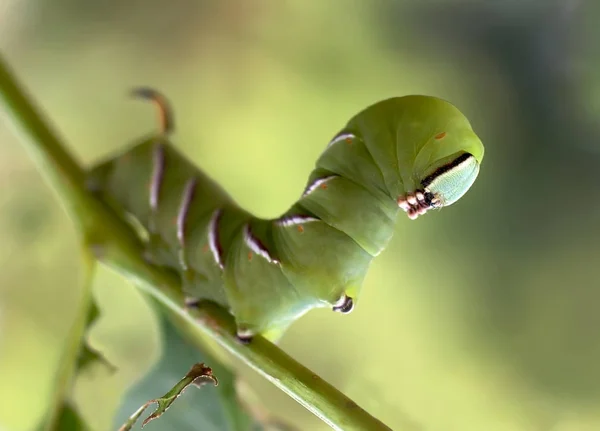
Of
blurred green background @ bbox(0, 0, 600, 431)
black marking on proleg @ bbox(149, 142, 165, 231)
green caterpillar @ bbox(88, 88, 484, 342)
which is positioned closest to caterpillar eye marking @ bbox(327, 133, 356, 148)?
green caterpillar @ bbox(88, 88, 484, 342)

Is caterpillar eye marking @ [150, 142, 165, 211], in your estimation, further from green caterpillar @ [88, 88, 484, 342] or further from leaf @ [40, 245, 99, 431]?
leaf @ [40, 245, 99, 431]

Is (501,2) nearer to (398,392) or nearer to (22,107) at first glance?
(398,392)

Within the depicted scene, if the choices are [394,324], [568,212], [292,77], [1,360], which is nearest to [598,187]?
[568,212]

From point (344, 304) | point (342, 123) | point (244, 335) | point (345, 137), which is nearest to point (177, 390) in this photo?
point (244, 335)

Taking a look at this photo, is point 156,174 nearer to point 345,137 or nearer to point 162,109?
point 162,109

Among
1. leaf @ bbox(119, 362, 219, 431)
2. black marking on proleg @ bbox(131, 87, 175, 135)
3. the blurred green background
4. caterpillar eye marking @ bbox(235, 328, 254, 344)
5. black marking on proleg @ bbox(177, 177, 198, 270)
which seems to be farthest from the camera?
the blurred green background
